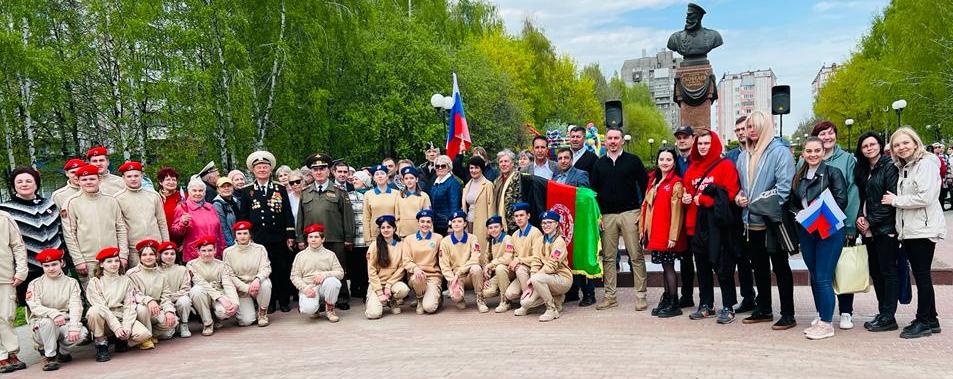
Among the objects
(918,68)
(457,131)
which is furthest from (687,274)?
(918,68)

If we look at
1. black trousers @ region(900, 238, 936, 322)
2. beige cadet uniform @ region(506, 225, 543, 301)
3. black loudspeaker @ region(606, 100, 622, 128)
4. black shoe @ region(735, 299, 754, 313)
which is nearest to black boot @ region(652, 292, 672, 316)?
black shoe @ region(735, 299, 754, 313)

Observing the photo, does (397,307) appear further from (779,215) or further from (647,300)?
(779,215)

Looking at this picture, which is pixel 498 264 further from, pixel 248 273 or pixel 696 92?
pixel 696 92

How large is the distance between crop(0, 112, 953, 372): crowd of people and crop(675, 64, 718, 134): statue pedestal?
24.8ft

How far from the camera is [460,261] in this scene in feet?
24.7

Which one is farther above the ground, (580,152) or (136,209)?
(580,152)

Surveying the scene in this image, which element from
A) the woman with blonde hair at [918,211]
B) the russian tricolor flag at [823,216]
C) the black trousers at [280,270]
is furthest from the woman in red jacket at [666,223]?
the black trousers at [280,270]

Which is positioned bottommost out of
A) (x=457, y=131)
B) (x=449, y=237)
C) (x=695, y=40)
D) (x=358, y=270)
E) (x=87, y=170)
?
(x=358, y=270)

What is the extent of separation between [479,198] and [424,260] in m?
0.94

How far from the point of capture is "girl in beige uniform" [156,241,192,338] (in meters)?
6.74

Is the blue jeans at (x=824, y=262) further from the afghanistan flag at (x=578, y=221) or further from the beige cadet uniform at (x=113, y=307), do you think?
the beige cadet uniform at (x=113, y=307)

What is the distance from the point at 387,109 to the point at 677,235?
62.7ft

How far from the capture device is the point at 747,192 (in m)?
5.85

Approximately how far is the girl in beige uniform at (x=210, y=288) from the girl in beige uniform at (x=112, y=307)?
65cm
